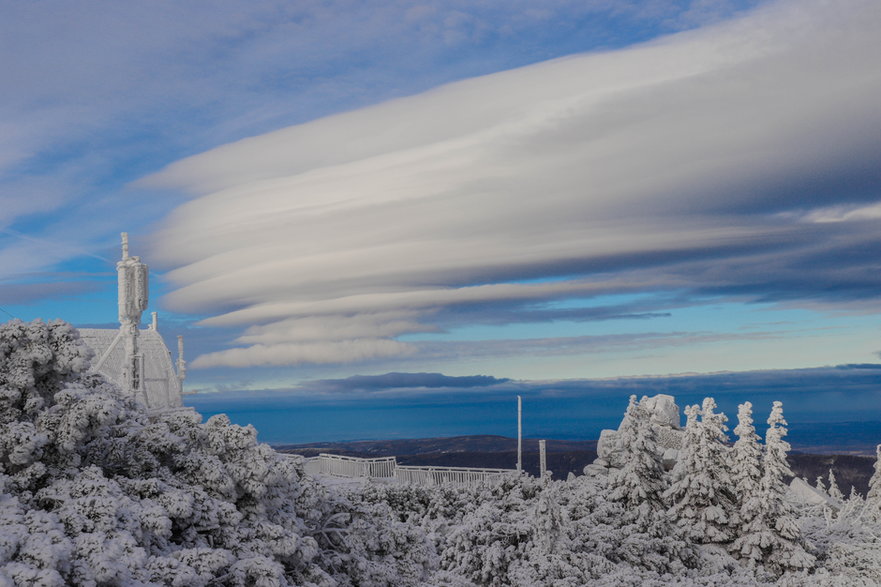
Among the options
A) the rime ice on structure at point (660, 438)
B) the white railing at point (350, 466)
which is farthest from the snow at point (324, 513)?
the white railing at point (350, 466)

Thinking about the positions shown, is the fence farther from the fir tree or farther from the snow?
the fir tree

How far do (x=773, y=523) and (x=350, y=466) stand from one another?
19.1 m

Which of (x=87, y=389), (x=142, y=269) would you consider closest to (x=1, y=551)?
(x=87, y=389)

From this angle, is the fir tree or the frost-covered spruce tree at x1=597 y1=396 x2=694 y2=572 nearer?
the frost-covered spruce tree at x1=597 y1=396 x2=694 y2=572

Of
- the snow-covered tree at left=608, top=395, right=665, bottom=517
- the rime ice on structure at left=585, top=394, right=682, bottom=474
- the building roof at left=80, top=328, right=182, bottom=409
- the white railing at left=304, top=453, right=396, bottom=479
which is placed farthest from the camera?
the building roof at left=80, top=328, right=182, bottom=409

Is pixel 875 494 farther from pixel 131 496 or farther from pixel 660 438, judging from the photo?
pixel 131 496

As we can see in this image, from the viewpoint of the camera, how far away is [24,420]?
12.2 m

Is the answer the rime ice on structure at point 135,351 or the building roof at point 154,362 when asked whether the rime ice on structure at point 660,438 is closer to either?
the rime ice on structure at point 135,351

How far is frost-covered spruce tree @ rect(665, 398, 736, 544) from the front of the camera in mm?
28344

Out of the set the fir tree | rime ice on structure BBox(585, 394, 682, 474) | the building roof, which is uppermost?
the building roof

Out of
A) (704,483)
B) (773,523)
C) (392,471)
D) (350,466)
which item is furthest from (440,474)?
(773,523)

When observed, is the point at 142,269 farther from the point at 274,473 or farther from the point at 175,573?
the point at 175,573

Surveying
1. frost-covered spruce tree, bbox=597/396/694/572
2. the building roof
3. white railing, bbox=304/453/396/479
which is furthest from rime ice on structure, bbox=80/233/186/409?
frost-covered spruce tree, bbox=597/396/694/572

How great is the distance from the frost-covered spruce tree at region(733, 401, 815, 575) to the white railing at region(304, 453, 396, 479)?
51.4 feet
